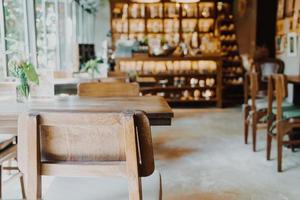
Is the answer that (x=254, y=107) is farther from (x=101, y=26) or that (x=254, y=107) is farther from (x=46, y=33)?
(x=101, y=26)

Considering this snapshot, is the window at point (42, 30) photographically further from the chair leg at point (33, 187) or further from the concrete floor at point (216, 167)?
the concrete floor at point (216, 167)

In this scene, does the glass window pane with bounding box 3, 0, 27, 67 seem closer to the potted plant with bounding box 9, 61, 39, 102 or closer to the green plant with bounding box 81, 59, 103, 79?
the green plant with bounding box 81, 59, 103, 79

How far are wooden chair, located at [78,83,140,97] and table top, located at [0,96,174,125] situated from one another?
0.84 ft

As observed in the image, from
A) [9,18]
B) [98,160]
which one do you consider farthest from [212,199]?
[9,18]

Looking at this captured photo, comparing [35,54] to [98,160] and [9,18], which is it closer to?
[9,18]

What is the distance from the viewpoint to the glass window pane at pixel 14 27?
4.30 meters

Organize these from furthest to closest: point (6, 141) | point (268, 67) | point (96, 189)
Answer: point (268, 67), point (6, 141), point (96, 189)

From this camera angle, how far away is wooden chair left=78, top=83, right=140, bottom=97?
2.72 m

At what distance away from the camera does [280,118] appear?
146 inches

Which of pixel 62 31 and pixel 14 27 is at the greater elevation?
pixel 62 31

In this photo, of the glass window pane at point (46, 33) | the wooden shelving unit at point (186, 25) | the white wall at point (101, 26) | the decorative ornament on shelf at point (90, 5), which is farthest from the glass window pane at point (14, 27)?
the white wall at point (101, 26)

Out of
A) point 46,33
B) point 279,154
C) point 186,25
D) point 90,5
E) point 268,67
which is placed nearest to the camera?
point 279,154

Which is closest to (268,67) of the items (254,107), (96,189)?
(254,107)

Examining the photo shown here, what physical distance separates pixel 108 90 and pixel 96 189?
119cm
